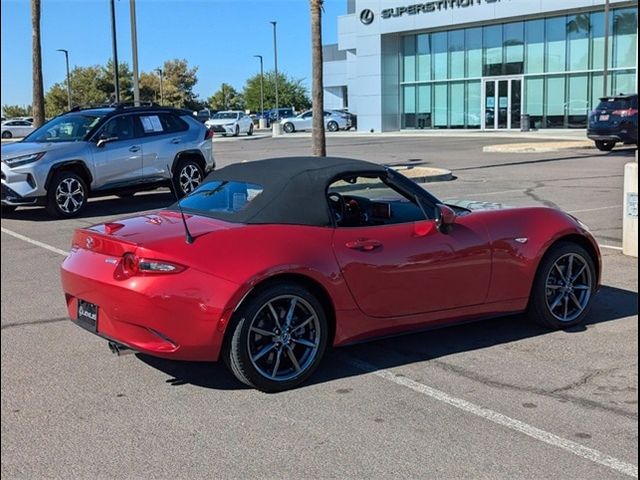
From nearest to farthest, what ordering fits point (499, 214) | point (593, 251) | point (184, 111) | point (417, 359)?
point (417, 359), point (499, 214), point (593, 251), point (184, 111)

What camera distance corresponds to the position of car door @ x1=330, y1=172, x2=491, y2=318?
4961 millimetres

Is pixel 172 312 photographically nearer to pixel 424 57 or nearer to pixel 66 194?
pixel 66 194

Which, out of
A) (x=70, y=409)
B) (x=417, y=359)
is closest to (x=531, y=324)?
(x=417, y=359)

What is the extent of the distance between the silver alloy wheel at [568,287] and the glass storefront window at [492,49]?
3788 cm

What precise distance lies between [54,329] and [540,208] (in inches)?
157

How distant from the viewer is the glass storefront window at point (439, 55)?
4422 centimetres

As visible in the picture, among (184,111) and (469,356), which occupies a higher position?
(184,111)

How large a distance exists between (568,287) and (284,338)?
2.55m

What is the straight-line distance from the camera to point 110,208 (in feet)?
44.9

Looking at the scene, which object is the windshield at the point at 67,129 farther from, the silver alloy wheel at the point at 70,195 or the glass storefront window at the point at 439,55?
the glass storefront window at the point at 439,55

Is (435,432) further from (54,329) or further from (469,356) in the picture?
(54,329)

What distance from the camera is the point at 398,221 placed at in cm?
539

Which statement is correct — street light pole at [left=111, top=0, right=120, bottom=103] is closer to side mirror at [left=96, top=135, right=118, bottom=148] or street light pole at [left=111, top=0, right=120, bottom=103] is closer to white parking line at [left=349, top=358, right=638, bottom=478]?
side mirror at [left=96, top=135, right=118, bottom=148]

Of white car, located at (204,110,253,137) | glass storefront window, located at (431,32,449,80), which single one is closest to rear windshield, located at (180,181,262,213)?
glass storefront window, located at (431,32,449,80)
